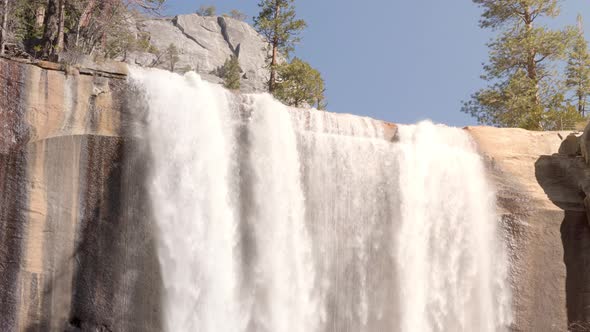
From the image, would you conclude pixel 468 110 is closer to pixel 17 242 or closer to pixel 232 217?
pixel 232 217

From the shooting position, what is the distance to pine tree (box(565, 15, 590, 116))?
30203 mm

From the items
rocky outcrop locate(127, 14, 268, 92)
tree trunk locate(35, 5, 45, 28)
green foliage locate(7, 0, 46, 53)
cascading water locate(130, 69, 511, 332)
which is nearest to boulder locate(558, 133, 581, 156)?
cascading water locate(130, 69, 511, 332)

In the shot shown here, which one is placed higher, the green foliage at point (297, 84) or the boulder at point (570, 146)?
the green foliage at point (297, 84)

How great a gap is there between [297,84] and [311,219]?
15.4 metres

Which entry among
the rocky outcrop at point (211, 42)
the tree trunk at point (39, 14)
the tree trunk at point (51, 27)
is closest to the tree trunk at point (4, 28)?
the tree trunk at point (51, 27)

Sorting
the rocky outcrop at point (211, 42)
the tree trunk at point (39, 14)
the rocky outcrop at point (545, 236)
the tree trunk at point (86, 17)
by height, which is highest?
the rocky outcrop at point (211, 42)

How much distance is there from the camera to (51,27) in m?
19.9

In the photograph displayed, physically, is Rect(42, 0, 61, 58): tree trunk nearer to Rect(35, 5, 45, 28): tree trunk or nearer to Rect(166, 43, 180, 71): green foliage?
Rect(166, 43, 180, 71): green foliage

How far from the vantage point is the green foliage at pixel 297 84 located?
29.8 metres

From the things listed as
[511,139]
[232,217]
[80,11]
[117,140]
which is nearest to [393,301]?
[232,217]

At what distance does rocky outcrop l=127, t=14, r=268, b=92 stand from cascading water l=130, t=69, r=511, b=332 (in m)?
44.0

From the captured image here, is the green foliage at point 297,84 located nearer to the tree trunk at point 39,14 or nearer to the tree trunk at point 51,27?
the tree trunk at point 39,14

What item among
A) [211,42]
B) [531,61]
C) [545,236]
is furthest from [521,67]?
[211,42]

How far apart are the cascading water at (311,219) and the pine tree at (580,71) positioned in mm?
14986
